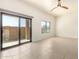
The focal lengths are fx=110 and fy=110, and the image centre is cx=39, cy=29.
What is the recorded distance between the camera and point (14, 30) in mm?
6223

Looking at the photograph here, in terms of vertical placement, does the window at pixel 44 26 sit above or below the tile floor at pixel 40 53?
above

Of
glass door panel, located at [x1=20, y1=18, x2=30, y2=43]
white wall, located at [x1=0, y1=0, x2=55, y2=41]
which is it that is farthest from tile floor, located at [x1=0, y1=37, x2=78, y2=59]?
white wall, located at [x1=0, y1=0, x2=55, y2=41]

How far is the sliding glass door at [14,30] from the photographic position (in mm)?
5473

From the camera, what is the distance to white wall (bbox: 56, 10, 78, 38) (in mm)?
11727

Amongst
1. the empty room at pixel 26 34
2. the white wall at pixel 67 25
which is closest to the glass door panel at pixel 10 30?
the empty room at pixel 26 34

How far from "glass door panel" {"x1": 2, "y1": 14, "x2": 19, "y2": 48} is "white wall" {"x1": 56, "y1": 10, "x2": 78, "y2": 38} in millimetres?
7213

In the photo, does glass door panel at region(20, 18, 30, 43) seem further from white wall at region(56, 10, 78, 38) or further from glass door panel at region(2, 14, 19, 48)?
white wall at region(56, 10, 78, 38)

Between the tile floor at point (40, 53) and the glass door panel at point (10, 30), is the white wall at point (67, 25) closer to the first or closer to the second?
the tile floor at point (40, 53)

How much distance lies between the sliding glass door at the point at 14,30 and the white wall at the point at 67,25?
5.97m

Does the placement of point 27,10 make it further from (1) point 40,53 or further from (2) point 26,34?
(1) point 40,53

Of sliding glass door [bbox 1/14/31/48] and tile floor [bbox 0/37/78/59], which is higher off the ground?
sliding glass door [bbox 1/14/31/48]

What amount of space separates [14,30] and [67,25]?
7651 millimetres

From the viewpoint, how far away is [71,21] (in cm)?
1198

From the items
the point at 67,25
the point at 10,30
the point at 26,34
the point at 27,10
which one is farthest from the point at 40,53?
the point at 67,25
